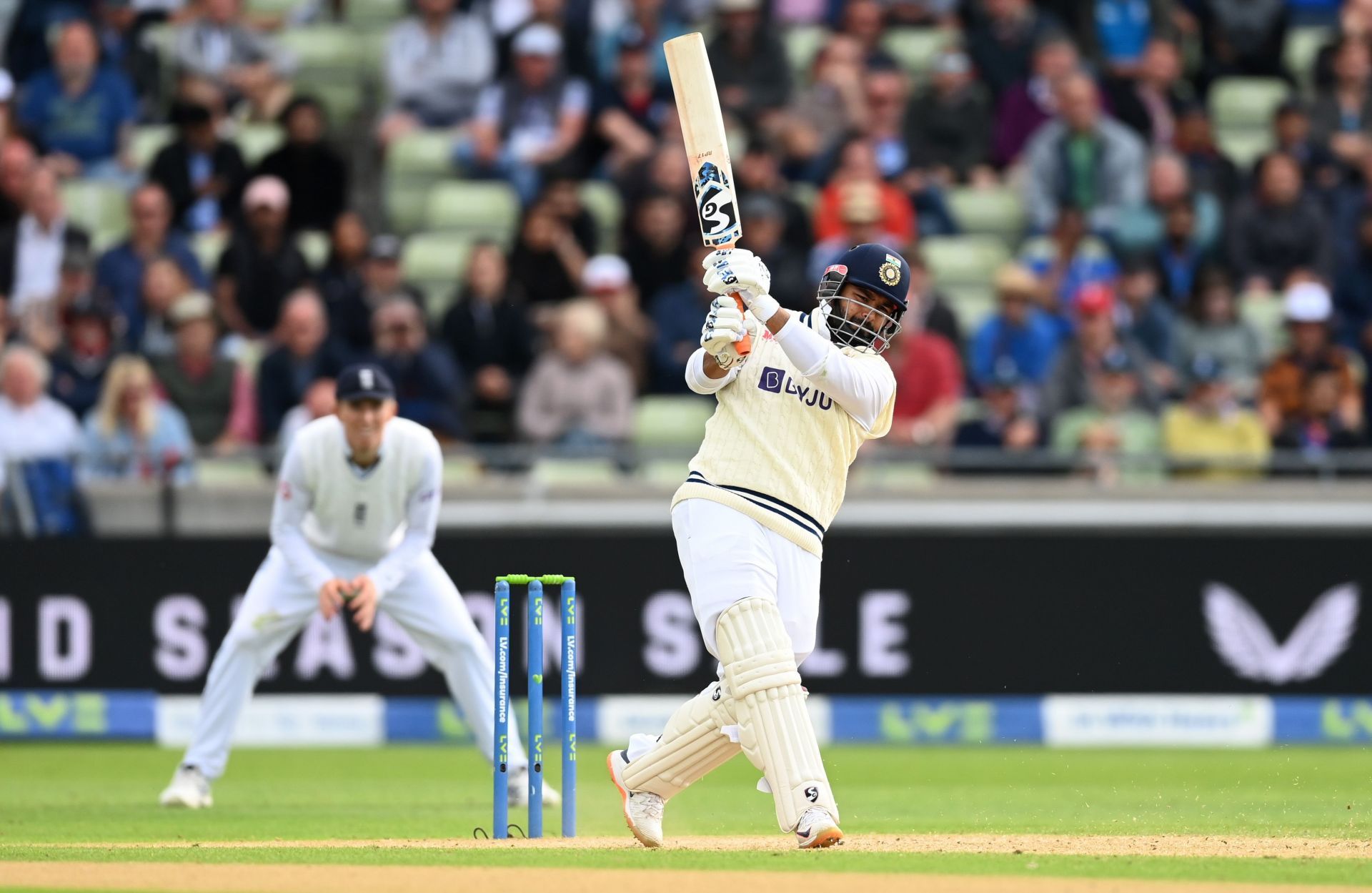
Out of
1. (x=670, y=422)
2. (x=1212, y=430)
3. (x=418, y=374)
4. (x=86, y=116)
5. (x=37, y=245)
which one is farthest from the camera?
(x=86, y=116)

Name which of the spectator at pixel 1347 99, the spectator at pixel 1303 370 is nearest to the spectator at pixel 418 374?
the spectator at pixel 1303 370

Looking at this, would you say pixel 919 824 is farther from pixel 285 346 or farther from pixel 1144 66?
pixel 1144 66

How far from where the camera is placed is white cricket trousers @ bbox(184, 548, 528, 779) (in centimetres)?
890

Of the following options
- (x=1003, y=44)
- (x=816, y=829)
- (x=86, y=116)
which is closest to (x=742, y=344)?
(x=816, y=829)

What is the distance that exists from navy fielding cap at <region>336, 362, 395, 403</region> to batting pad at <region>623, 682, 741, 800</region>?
7.87 ft

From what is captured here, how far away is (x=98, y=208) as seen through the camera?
47.9 ft

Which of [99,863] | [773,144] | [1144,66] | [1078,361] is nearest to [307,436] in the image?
[99,863]

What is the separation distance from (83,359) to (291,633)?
14.6 ft

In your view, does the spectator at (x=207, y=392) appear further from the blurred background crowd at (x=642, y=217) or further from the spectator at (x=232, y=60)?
the spectator at (x=232, y=60)

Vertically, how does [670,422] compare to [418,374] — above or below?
below

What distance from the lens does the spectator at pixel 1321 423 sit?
40.7 feet

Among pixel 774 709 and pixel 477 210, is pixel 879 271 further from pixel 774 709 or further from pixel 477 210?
pixel 477 210

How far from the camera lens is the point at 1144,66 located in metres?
15.4

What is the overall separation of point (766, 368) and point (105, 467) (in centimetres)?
632
